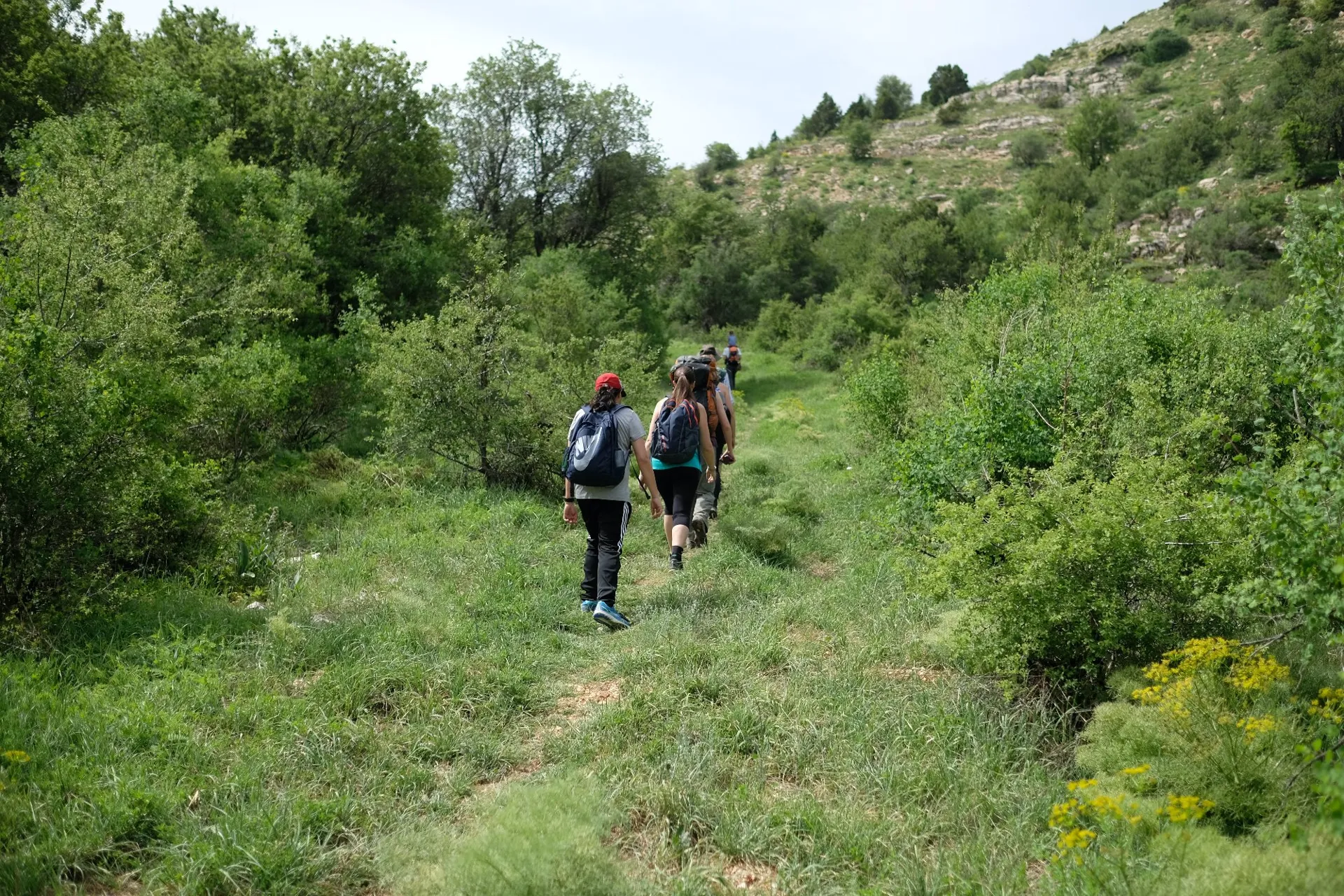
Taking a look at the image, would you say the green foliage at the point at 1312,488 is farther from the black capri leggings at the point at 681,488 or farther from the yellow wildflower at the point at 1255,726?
the black capri leggings at the point at 681,488

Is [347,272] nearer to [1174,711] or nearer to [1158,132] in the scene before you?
[1174,711]

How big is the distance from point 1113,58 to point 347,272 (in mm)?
65893

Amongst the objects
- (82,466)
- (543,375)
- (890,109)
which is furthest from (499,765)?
(890,109)

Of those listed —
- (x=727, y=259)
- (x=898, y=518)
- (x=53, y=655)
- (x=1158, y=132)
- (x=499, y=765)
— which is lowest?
(x=499, y=765)

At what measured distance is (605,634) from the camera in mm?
6023

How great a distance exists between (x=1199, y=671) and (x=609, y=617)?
355cm

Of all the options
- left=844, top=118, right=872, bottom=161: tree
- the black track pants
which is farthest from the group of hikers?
left=844, top=118, right=872, bottom=161: tree

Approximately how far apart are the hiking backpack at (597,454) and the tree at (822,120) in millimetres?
73367

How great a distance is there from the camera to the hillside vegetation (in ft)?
11.1

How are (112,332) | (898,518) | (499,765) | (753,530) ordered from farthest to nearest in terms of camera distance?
(753,530)
(112,332)
(898,518)
(499,765)

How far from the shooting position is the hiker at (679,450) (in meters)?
7.45

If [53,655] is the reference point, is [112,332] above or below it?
above

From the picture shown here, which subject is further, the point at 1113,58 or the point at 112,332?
the point at 1113,58

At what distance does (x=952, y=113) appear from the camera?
2655 inches
